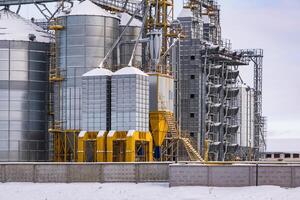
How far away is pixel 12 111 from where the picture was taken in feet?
234

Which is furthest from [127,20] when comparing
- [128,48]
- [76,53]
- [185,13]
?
[185,13]

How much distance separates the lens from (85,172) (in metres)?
51.7

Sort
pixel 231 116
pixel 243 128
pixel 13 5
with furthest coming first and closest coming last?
pixel 243 128
pixel 231 116
pixel 13 5

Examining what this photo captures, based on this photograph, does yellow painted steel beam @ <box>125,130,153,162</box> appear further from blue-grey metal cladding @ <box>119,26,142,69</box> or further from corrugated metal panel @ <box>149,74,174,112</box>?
blue-grey metal cladding @ <box>119,26,142,69</box>

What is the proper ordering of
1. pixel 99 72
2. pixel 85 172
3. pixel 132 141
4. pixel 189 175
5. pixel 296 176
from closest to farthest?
pixel 296 176, pixel 189 175, pixel 85 172, pixel 132 141, pixel 99 72

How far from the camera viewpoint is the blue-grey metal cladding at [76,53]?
69750mm

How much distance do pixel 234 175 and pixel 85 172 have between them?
10.5 metres

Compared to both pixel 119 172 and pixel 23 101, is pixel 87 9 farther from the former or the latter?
pixel 119 172

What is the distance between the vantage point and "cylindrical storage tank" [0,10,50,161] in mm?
71188

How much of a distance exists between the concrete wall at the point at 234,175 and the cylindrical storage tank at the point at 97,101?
18638 mm

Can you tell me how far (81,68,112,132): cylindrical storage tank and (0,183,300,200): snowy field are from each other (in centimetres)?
1532

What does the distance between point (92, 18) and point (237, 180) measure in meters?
28.6

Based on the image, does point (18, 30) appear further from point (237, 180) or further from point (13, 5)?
point (237, 180)

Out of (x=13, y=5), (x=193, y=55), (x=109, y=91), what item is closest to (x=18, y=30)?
(x=13, y=5)
